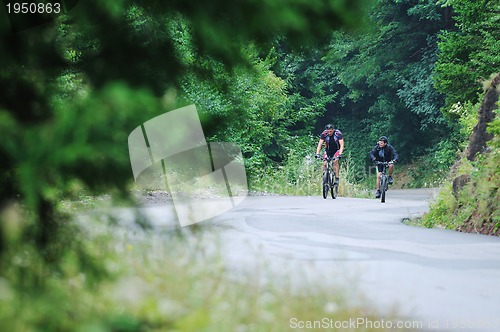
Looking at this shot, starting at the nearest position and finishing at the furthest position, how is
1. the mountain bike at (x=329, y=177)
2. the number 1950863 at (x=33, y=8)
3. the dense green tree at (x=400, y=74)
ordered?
the number 1950863 at (x=33, y=8) → the mountain bike at (x=329, y=177) → the dense green tree at (x=400, y=74)

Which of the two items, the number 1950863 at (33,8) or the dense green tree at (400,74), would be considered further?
the dense green tree at (400,74)

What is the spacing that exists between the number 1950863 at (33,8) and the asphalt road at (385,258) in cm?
128

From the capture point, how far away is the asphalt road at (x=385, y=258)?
6.39 metres

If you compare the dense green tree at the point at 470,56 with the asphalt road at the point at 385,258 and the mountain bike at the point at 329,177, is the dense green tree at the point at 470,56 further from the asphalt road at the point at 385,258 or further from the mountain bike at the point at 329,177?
the asphalt road at the point at 385,258

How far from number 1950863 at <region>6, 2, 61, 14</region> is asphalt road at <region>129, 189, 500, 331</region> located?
1.28 meters

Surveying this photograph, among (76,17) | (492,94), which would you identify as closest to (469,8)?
(492,94)

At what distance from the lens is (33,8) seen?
4.52m

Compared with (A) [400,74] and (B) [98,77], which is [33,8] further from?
(A) [400,74]

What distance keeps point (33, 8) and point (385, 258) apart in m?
5.53

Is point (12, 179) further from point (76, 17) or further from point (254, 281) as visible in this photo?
point (254, 281)

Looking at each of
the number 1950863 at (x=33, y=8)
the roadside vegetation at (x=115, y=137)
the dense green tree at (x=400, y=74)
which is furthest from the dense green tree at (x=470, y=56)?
the number 1950863 at (x=33, y=8)

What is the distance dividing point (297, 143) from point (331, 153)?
16452 mm

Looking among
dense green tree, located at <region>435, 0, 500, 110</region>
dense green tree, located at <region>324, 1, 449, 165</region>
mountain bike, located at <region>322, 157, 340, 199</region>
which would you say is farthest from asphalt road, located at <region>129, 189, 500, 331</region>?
dense green tree, located at <region>324, 1, 449, 165</region>

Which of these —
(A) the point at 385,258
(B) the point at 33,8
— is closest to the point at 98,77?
(B) the point at 33,8
